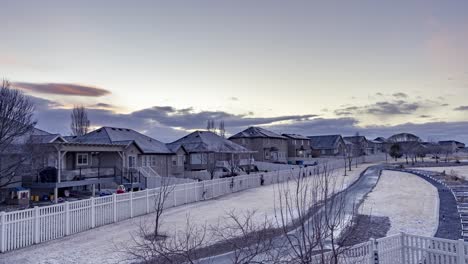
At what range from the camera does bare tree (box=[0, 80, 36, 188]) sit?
64.1ft

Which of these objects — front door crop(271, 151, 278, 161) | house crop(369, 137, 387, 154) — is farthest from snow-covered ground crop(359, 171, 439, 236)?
house crop(369, 137, 387, 154)

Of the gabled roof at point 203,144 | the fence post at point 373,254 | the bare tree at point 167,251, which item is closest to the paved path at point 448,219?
the fence post at point 373,254

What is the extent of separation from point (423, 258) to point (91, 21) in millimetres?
17612

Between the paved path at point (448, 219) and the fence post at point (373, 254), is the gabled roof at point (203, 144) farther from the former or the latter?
the fence post at point (373, 254)

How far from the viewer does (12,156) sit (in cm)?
2195

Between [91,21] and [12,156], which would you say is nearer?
[91,21]

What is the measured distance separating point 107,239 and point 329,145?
79.4 meters

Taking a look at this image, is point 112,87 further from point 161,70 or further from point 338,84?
point 338,84

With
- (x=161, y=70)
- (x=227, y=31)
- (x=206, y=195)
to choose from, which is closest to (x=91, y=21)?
(x=161, y=70)

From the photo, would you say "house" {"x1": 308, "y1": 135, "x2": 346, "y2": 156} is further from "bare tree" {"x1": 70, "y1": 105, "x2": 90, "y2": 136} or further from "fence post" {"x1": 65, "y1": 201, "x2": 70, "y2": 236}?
"fence post" {"x1": 65, "y1": 201, "x2": 70, "y2": 236}

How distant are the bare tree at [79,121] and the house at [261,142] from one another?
27.6 meters

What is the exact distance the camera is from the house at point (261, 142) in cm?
6581

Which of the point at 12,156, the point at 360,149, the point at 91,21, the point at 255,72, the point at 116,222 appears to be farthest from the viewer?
the point at 360,149

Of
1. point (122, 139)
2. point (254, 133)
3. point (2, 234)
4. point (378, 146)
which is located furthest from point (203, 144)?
point (378, 146)
